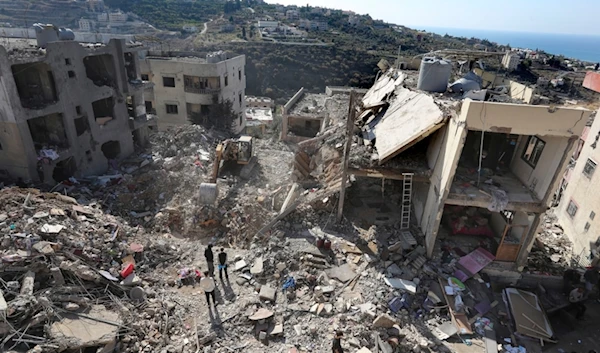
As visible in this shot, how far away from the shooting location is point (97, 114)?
24.0 m

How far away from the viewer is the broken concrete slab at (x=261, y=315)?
12.1m

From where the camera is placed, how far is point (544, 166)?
1377cm

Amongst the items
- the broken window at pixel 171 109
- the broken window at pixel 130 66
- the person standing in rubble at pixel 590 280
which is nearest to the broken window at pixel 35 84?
the broken window at pixel 130 66

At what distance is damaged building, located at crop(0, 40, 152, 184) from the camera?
18.0 m

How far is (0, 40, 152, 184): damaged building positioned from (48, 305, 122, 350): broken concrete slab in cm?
1150

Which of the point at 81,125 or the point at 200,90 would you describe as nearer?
the point at 81,125

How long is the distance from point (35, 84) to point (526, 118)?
24647 mm

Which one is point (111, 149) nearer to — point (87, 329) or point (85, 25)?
point (87, 329)

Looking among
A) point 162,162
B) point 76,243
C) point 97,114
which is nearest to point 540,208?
point 76,243

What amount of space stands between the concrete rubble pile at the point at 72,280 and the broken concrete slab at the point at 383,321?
7.22m

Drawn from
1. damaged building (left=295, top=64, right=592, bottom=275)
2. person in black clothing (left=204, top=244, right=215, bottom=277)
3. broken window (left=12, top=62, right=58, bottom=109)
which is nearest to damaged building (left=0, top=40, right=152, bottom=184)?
broken window (left=12, top=62, right=58, bottom=109)

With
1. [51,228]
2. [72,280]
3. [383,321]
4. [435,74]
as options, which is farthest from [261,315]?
[435,74]

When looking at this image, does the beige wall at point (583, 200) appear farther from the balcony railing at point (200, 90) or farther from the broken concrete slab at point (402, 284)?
the balcony railing at point (200, 90)

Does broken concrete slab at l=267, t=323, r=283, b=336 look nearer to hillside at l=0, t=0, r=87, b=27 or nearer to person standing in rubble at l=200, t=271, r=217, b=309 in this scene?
person standing in rubble at l=200, t=271, r=217, b=309
